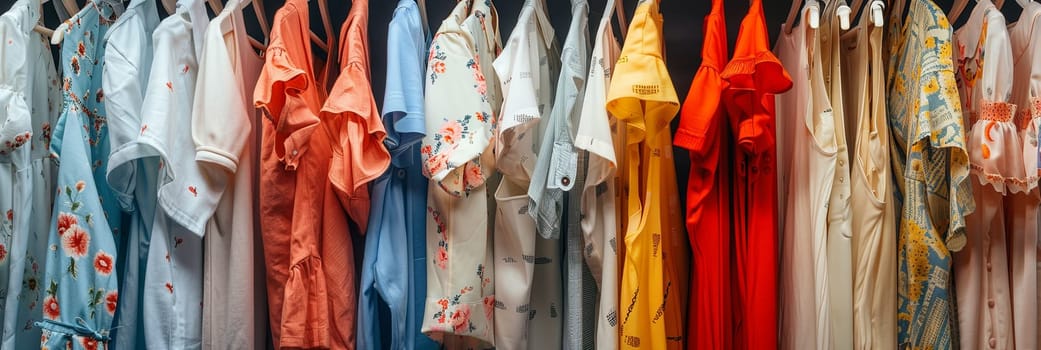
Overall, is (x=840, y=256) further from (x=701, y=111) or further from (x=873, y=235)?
(x=701, y=111)

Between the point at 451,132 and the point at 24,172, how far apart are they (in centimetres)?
72

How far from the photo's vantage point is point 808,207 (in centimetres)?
129

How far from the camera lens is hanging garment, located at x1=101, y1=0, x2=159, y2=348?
1254 mm

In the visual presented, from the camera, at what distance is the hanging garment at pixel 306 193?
123 centimetres

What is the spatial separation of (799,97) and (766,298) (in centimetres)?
37

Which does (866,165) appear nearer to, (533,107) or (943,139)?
(943,139)

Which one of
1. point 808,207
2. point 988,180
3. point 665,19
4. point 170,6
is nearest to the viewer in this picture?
point 988,180

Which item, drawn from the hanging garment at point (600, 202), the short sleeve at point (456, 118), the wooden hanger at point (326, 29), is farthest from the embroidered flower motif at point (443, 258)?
the wooden hanger at point (326, 29)

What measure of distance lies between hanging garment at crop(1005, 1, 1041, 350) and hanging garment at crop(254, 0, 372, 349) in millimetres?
1051

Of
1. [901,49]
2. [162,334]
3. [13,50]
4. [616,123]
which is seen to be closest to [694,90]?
[616,123]

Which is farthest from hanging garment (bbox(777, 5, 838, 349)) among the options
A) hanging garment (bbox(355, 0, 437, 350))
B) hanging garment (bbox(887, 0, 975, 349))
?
hanging garment (bbox(355, 0, 437, 350))

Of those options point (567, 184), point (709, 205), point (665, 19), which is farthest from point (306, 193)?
point (665, 19)

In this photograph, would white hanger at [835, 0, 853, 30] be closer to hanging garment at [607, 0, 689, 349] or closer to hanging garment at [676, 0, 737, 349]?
hanging garment at [676, 0, 737, 349]

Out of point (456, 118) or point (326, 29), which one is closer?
point (456, 118)
